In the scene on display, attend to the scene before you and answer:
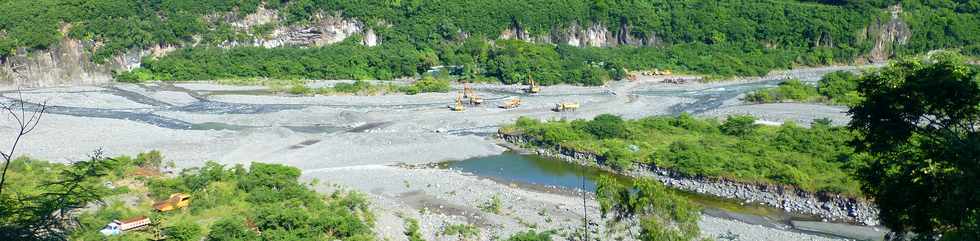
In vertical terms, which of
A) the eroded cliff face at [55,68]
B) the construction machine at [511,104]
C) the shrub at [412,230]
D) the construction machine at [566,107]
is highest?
the eroded cliff face at [55,68]

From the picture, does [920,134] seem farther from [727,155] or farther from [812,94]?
Answer: [812,94]

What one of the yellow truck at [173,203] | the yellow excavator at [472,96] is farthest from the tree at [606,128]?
the yellow truck at [173,203]

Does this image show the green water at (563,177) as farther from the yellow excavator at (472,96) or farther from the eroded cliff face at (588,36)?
the eroded cliff face at (588,36)

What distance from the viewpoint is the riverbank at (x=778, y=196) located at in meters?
30.2

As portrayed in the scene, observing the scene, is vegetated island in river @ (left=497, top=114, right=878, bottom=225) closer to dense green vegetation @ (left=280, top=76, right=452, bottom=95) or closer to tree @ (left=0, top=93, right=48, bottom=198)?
dense green vegetation @ (left=280, top=76, right=452, bottom=95)

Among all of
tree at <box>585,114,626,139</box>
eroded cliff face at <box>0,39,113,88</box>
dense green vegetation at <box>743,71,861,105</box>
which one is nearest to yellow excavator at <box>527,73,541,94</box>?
dense green vegetation at <box>743,71,861,105</box>

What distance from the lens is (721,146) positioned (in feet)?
131

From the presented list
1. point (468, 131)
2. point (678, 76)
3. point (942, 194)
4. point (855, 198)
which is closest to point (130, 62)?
point (468, 131)

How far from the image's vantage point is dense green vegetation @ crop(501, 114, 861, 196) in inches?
1342

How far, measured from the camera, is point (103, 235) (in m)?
23.5

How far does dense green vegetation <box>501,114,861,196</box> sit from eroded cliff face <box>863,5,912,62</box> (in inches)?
2395

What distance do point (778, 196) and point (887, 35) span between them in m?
78.0

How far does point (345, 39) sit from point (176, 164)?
2047 inches

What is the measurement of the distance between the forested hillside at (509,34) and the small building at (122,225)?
5278cm
